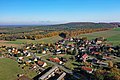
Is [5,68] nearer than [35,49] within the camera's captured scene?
Yes

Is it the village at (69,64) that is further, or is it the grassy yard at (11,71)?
the grassy yard at (11,71)

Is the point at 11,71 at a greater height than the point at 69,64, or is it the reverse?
the point at 11,71

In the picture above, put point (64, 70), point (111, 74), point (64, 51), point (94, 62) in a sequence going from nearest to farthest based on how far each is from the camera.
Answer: point (111, 74) → point (64, 70) → point (94, 62) → point (64, 51)

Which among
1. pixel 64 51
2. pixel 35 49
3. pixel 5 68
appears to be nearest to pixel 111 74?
pixel 5 68

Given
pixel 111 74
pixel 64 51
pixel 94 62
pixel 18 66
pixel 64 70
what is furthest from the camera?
pixel 64 51

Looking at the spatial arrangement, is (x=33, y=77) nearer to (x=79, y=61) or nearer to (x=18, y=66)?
(x=18, y=66)

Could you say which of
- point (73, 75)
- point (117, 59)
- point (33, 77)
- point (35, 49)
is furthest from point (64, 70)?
point (35, 49)

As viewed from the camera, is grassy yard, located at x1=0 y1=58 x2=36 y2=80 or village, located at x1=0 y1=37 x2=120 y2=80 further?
grassy yard, located at x1=0 y1=58 x2=36 y2=80

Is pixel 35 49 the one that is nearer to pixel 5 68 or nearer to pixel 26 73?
pixel 5 68

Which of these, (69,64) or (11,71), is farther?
(69,64)
